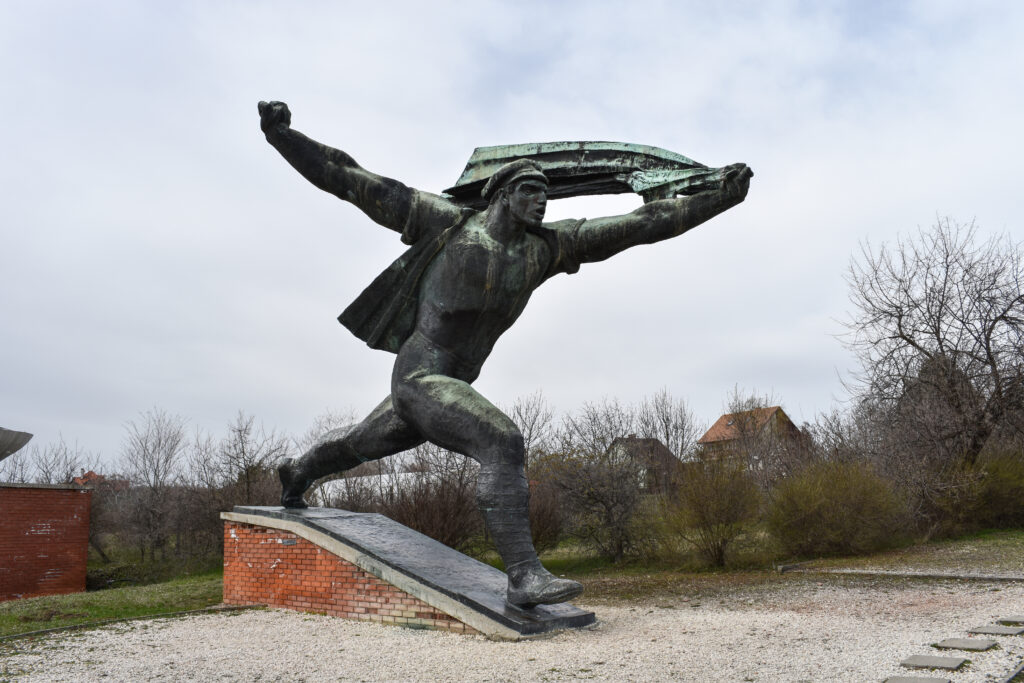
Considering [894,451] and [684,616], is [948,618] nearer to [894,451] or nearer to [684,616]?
[684,616]

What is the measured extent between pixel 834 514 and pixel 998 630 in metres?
8.19

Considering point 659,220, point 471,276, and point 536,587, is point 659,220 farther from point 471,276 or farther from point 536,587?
point 536,587

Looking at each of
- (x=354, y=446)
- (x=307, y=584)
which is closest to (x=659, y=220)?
(x=354, y=446)

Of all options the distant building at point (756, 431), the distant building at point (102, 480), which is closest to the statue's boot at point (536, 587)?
the distant building at point (756, 431)

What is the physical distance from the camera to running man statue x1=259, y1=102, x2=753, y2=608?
4.45 m

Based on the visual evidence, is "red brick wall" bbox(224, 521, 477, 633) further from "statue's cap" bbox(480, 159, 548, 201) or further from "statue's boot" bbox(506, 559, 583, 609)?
"statue's cap" bbox(480, 159, 548, 201)

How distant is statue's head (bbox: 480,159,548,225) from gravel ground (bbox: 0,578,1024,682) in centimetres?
258

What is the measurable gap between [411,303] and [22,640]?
11.3ft

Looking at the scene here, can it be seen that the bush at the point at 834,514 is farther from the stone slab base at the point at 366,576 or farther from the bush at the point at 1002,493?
the stone slab base at the point at 366,576

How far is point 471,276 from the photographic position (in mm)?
4664

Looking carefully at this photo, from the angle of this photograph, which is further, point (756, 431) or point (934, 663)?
point (756, 431)

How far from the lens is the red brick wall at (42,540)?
43.6ft

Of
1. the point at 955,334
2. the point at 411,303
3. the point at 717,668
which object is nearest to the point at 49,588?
the point at 411,303

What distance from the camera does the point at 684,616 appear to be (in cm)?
543
